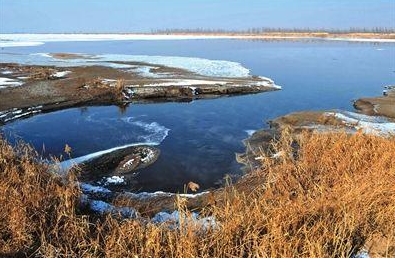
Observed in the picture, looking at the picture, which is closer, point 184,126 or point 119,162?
point 119,162

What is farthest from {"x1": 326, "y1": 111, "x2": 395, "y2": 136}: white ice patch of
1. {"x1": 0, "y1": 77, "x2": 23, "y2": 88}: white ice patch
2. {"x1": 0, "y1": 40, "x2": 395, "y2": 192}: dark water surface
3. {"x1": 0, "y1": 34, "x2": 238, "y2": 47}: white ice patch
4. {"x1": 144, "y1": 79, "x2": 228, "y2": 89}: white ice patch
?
{"x1": 0, "y1": 34, "x2": 238, "y2": 47}: white ice patch

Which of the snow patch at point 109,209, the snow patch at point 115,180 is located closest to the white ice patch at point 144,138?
the snow patch at point 115,180

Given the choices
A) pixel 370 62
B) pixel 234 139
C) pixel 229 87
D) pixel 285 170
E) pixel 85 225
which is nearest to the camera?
pixel 85 225

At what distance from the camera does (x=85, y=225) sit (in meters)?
5.17

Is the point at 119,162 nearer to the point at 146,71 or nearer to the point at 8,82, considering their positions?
the point at 8,82

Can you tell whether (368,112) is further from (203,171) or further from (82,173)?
(82,173)

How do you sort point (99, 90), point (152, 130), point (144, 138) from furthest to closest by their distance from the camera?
point (99, 90) < point (152, 130) < point (144, 138)

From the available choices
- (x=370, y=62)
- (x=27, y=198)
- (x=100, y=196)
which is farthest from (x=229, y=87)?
(x=370, y=62)

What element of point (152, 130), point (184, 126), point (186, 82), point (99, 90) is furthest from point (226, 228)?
point (186, 82)

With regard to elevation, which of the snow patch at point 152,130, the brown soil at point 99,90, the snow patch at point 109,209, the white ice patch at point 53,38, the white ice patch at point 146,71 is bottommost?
the snow patch at point 152,130

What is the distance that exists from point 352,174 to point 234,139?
6.07 m

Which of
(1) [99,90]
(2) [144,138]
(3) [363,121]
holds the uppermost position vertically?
(1) [99,90]

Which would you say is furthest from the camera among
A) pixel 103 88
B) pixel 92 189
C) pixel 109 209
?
pixel 103 88

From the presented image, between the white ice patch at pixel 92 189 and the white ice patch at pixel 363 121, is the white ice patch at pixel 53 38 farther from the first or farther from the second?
the white ice patch at pixel 92 189
